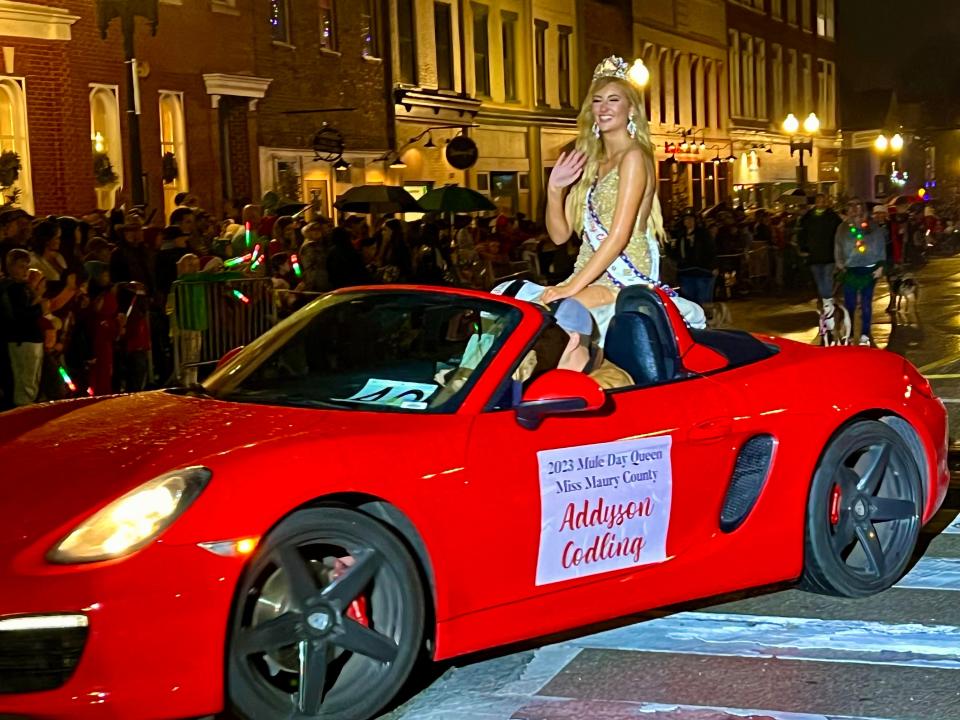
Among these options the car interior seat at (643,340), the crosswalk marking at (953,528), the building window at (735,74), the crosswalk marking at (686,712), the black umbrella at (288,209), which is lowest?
the crosswalk marking at (953,528)

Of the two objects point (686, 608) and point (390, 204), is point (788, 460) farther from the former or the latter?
point (390, 204)

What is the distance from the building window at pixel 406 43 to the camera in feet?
105

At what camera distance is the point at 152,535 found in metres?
4.14

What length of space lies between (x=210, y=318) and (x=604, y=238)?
275 inches

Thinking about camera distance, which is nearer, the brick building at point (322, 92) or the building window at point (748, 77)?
the brick building at point (322, 92)

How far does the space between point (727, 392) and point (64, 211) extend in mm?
15521

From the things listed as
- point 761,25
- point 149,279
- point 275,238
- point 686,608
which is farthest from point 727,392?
point 761,25

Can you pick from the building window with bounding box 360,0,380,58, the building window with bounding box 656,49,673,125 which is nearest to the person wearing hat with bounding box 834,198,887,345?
the building window with bounding box 360,0,380,58

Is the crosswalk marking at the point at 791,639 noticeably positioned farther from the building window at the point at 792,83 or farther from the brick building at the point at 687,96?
the building window at the point at 792,83

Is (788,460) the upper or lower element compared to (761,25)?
lower

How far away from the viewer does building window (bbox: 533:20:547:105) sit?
3991cm

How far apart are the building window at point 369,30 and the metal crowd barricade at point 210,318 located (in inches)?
681

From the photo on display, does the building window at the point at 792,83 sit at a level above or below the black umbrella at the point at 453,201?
above

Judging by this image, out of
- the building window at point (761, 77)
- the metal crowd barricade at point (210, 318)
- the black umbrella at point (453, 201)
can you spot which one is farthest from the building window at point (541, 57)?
the metal crowd barricade at point (210, 318)
